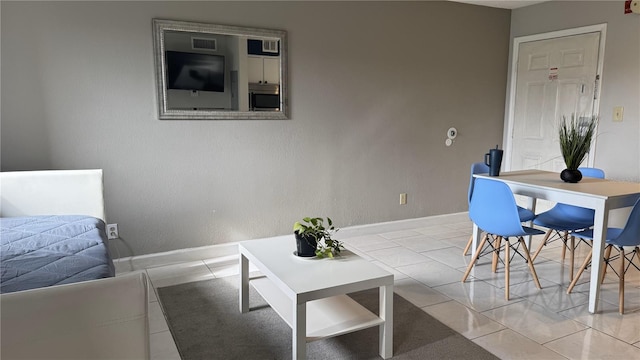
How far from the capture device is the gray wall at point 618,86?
3.79m

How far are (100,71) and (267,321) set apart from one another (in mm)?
2063

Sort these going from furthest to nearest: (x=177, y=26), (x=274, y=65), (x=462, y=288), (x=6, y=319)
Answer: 1. (x=274, y=65)
2. (x=177, y=26)
3. (x=462, y=288)
4. (x=6, y=319)

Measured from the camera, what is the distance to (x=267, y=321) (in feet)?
8.27

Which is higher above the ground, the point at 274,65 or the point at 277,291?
the point at 274,65

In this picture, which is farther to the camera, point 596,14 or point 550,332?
point 596,14

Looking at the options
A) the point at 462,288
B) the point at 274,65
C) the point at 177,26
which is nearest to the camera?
the point at 462,288

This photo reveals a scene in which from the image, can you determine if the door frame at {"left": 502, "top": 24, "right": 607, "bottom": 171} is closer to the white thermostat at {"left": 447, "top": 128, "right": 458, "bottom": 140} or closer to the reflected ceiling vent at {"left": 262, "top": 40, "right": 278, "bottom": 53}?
the white thermostat at {"left": 447, "top": 128, "right": 458, "bottom": 140}

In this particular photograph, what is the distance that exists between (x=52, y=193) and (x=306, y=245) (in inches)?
69.3

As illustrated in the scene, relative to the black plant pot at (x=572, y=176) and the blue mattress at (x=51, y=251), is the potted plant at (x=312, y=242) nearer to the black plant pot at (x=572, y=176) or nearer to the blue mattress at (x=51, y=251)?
the blue mattress at (x=51, y=251)

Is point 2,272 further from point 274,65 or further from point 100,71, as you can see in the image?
point 274,65

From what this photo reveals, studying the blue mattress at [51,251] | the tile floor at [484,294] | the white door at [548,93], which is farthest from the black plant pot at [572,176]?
the blue mattress at [51,251]

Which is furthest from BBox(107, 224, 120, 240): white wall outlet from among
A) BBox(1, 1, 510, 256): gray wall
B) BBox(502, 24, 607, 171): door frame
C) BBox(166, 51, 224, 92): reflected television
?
BBox(502, 24, 607, 171): door frame

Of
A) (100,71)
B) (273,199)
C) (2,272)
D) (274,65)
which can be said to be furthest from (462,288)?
(100,71)

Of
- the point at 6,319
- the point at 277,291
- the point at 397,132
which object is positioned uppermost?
the point at 397,132
